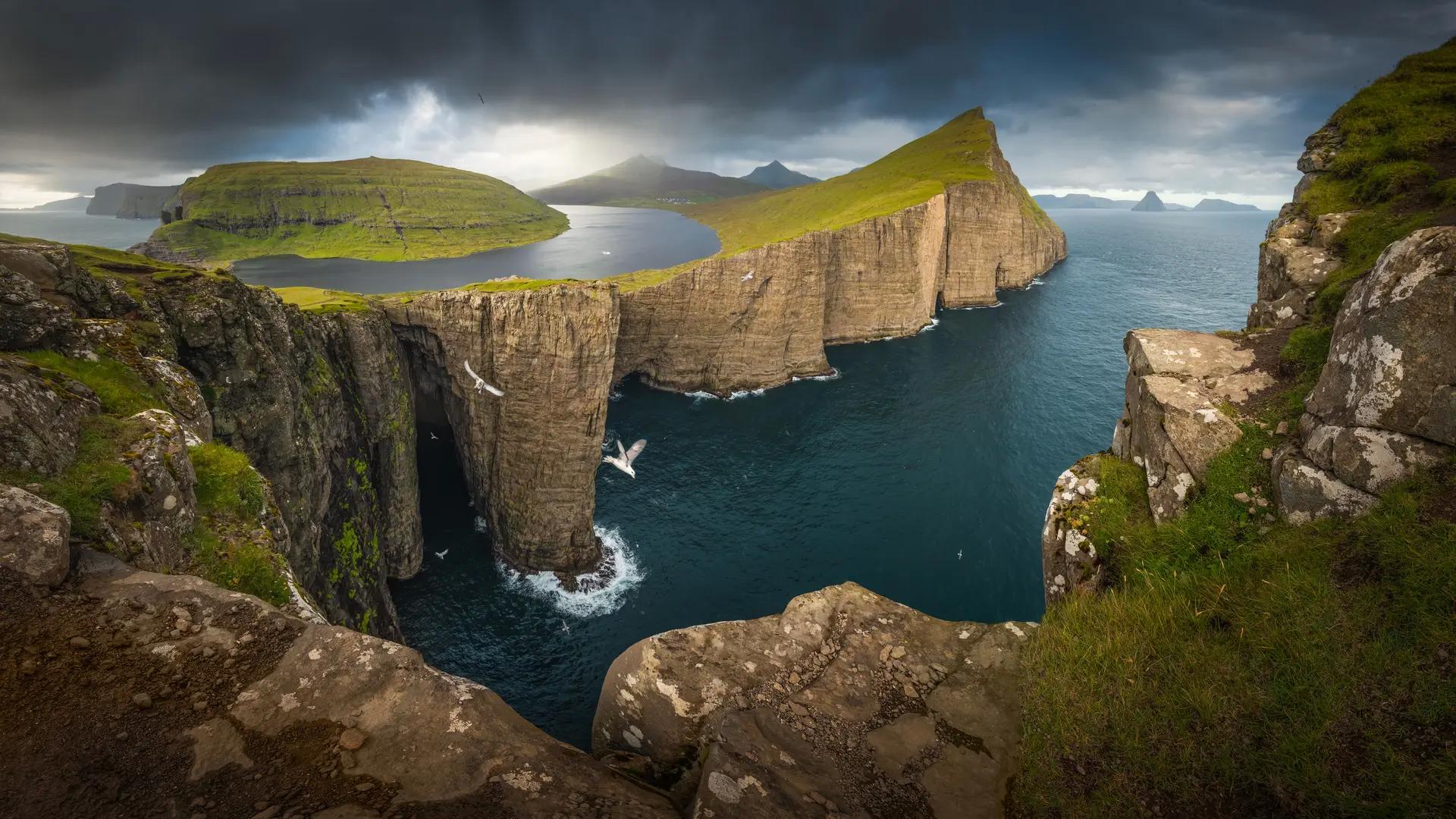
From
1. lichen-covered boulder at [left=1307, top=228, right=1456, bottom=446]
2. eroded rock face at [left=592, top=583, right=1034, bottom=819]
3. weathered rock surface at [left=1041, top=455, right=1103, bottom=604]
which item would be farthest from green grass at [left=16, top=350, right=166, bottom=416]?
lichen-covered boulder at [left=1307, top=228, right=1456, bottom=446]

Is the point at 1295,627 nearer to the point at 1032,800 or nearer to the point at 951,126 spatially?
the point at 1032,800

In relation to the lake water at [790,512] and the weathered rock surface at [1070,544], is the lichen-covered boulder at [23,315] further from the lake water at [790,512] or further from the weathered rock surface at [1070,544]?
the weathered rock surface at [1070,544]

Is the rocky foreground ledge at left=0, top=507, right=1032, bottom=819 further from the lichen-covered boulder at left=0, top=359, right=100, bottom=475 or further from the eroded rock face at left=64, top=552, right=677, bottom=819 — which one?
the lichen-covered boulder at left=0, top=359, right=100, bottom=475

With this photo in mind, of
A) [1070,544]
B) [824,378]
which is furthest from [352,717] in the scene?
[824,378]

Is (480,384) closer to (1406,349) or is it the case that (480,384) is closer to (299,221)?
(1406,349)

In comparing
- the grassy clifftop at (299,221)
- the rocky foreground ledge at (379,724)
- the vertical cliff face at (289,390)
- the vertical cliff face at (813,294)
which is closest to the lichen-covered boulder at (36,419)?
the vertical cliff face at (289,390)

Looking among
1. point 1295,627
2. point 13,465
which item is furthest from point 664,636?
point 13,465
